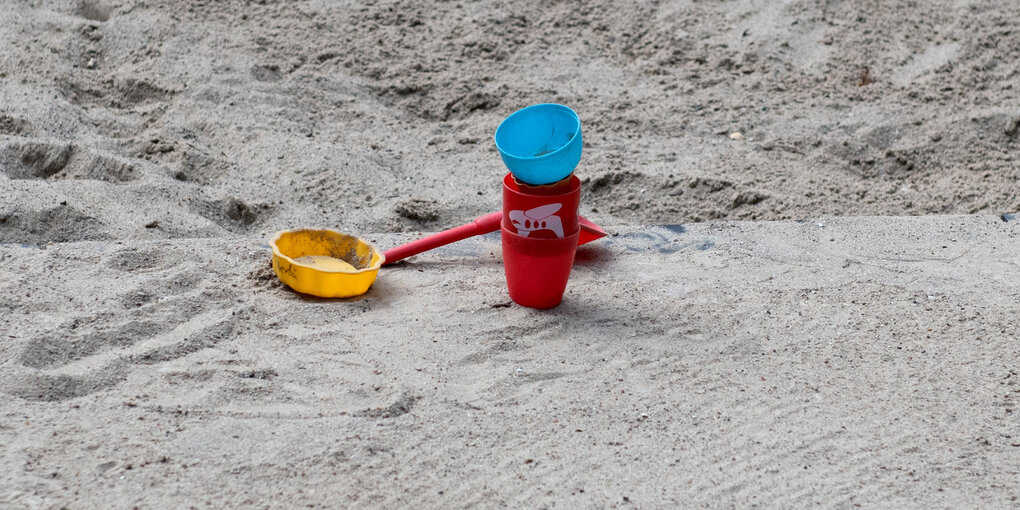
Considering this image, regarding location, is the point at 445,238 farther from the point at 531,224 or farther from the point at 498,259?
the point at 531,224

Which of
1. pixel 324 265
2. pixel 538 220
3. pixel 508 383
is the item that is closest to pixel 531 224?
pixel 538 220

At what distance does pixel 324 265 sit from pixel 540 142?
658mm

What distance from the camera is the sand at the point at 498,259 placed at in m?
1.67

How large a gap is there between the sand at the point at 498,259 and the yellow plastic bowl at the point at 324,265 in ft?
0.17

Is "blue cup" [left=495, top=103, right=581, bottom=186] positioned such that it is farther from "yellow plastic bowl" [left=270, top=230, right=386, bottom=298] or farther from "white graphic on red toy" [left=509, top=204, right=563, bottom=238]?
"yellow plastic bowl" [left=270, top=230, right=386, bottom=298]

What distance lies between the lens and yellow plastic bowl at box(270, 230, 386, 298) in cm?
223

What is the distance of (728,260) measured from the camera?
102 inches

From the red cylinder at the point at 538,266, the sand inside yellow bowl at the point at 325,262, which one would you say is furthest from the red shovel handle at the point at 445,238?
the red cylinder at the point at 538,266

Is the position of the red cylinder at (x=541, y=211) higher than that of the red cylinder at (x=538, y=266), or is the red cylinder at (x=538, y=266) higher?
the red cylinder at (x=541, y=211)

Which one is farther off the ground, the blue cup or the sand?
the blue cup

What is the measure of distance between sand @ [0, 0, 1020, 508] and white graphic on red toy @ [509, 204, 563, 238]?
232 millimetres

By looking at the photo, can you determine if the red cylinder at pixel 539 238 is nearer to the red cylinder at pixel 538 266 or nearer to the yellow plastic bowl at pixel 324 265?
the red cylinder at pixel 538 266

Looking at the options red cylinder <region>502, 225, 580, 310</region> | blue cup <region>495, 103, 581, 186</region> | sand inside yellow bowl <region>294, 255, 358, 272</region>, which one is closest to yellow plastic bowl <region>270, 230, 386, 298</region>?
sand inside yellow bowl <region>294, 255, 358, 272</region>

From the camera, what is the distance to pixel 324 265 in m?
2.38
